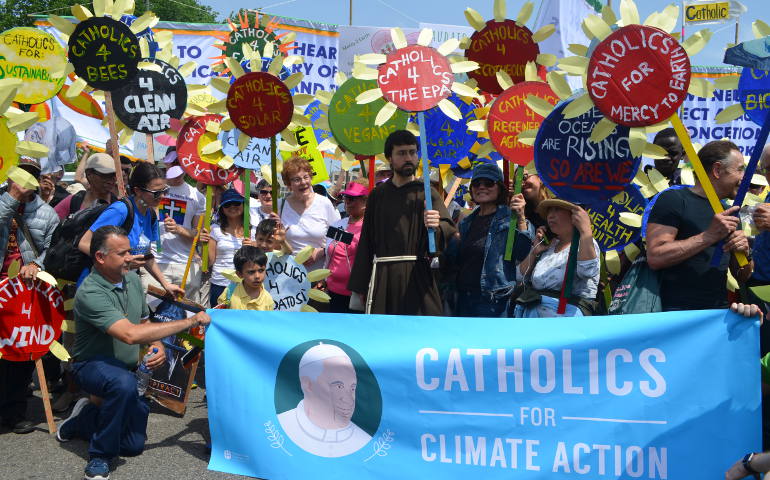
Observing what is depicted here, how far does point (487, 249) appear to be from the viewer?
5137 mm

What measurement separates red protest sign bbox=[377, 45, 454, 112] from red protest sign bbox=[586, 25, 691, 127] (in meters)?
1.34

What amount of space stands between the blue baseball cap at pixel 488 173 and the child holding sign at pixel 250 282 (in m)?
1.46

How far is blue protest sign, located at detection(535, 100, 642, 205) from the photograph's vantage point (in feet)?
14.4

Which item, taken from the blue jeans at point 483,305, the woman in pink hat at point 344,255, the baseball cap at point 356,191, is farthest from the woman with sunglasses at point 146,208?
the blue jeans at point 483,305

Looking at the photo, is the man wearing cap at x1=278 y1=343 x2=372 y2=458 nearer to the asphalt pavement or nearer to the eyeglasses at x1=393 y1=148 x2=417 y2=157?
the asphalt pavement

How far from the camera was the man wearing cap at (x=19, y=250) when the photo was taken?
5.63 m

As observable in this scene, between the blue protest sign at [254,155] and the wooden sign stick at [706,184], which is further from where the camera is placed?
the blue protest sign at [254,155]

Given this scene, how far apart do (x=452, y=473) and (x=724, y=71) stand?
37.3ft

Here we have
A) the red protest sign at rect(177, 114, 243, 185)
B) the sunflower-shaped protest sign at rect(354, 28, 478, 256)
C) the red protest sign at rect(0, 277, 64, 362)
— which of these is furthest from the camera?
the red protest sign at rect(177, 114, 243, 185)

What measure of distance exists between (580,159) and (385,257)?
1.44 meters

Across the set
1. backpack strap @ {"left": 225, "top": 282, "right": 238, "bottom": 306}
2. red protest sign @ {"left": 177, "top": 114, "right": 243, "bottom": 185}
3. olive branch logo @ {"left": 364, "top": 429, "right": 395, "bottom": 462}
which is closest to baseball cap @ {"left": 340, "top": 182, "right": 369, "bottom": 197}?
red protest sign @ {"left": 177, "top": 114, "right": 243, "bottom": 185}

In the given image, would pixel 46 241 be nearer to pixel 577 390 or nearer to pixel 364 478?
pixel 364 478

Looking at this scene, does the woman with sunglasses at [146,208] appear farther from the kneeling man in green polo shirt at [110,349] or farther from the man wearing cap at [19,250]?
the kneeling man in green polo shirt at [110,349]

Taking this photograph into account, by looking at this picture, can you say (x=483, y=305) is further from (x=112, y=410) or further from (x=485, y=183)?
(x=112, y=410)
